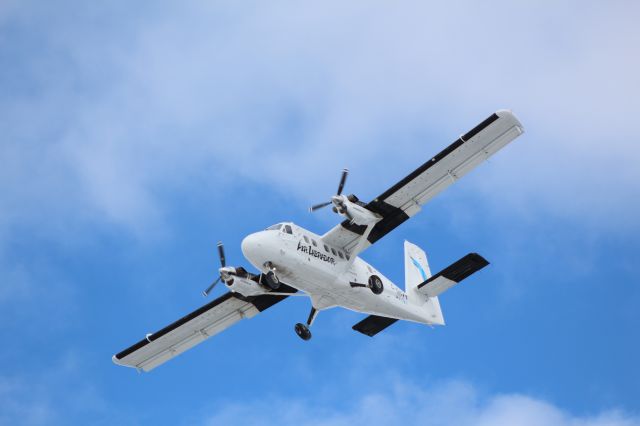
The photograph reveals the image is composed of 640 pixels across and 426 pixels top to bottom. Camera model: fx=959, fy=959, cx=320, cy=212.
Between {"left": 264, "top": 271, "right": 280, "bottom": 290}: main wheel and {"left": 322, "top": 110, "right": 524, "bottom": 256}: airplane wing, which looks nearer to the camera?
{"left": 264, "top": 271, "right": 280, "bottom": 290}: main wheel

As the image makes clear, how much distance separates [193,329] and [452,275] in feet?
34.4

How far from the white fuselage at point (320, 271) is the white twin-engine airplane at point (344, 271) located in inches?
1.3

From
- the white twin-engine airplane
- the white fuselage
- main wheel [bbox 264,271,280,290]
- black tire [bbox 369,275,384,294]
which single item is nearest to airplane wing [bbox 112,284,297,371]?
the white twin-engine airplane

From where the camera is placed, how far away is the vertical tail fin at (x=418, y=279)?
38.1m

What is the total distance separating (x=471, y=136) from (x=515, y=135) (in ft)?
5.06

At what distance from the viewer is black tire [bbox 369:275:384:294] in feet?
113

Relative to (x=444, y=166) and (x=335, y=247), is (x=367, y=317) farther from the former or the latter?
(x=444, y=166)

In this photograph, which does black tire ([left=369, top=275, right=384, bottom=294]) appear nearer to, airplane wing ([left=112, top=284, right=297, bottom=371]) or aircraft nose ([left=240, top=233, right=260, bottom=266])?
airplane wing ([left=112, top=284, right=297, bottom=371])

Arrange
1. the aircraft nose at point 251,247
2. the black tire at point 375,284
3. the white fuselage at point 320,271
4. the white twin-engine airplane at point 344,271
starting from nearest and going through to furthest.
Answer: the aircraft nose at point 251,247 < the white fuselage at point 320,271 < the white twin-engine airplane at point 344,271 < the black tire at point 375,284


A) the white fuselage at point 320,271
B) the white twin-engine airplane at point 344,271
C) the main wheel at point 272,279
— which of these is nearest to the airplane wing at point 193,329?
the white twin-engine airplane at point 344,271

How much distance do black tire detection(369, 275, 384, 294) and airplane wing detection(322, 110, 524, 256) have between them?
1101mm

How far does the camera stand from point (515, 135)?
3325 centimetres

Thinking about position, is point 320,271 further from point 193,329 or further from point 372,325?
point 193,329

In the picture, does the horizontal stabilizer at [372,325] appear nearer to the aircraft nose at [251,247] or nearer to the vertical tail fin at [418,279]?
the vertical tail fin at [418,279]
